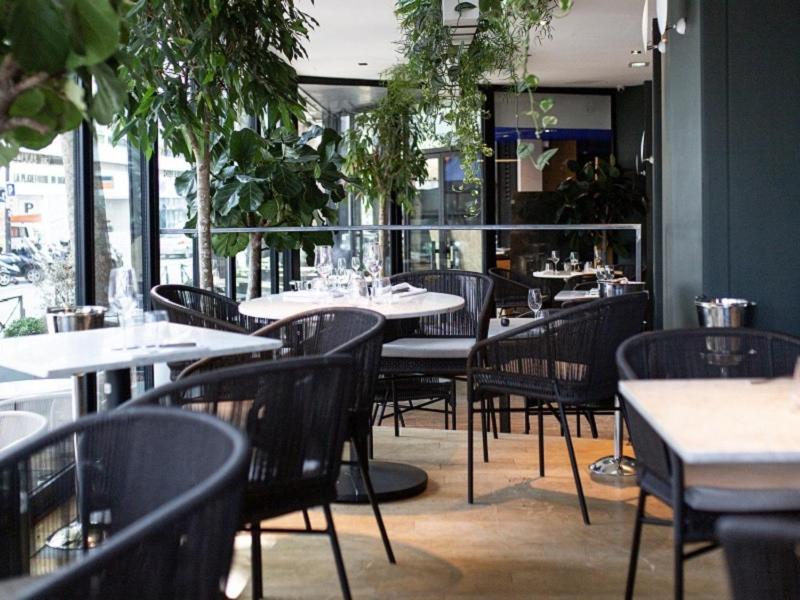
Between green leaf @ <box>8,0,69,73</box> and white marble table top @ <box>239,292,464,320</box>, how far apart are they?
102 inches

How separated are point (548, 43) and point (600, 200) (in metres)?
3.39

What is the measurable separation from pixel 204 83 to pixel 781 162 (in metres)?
2.93

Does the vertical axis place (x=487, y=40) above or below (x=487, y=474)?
above

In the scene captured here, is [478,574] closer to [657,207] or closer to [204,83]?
[204,83]

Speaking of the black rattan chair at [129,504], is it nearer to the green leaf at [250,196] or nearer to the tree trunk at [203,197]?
the tree trunk at [203,197]

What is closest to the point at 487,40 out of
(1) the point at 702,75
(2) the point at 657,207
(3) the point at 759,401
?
(2) the point at 657,207

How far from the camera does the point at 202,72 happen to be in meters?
5.57

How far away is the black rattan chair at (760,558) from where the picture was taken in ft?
4.17

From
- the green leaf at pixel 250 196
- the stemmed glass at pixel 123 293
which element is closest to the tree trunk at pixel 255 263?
the green leaf at pixel 250 196

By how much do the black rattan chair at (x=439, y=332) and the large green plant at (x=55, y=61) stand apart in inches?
130

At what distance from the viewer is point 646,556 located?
354 cm

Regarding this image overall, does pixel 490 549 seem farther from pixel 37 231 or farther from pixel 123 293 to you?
pixel 37 231

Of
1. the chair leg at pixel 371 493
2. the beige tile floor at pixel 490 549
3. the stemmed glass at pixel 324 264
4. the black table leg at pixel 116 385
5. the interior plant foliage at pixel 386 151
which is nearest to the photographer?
the beige tile floor at pixel 490 549

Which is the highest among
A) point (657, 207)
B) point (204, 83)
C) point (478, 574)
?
point (204, 83)
